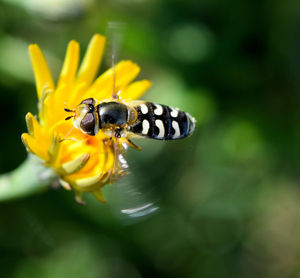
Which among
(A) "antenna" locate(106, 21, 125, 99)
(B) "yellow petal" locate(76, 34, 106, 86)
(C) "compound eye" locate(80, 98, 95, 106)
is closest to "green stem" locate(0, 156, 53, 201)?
(C) "compound eye" locate(80, 98, 95, 106)

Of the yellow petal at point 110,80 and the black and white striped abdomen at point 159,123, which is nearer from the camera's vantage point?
the black and white striped abdomen at point 159,123

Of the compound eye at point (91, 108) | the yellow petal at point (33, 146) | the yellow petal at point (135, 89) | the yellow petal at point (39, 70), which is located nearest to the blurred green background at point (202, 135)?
the yellow petal at point (135, 89)

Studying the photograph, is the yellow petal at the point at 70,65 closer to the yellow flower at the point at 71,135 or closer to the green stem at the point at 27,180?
the yellow flower at the point at 71,135

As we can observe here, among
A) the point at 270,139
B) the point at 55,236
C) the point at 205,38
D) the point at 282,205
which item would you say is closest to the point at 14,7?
the point at 205,38

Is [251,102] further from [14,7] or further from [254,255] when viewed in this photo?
[14,7]

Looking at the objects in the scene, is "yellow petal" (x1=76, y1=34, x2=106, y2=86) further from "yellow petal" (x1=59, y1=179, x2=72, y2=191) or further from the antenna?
"yellow petal" (x1=59, y1=179, x2=72, y2=191)
